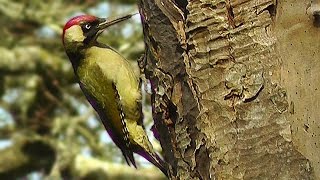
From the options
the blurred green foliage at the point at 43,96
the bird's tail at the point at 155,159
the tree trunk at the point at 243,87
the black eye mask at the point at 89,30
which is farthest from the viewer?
the blurred green foliage at the point at 43,96

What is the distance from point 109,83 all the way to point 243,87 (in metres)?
1.68

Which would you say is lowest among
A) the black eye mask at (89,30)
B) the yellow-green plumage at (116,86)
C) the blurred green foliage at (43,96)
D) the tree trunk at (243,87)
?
the tree trunk at (243,87)

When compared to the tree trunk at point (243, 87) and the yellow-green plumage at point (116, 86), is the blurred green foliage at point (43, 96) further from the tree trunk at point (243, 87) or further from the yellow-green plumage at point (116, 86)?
the tree trunk at point (243, 87)

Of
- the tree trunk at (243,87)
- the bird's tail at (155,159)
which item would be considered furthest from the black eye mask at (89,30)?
the tree trunk at (243,87)

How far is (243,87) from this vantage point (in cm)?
204

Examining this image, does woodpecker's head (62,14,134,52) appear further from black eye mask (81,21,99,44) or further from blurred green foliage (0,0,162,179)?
blurred green foliage (0,0,162,179)

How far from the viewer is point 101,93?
366 cm

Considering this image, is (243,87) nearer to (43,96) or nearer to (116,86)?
(116,86)

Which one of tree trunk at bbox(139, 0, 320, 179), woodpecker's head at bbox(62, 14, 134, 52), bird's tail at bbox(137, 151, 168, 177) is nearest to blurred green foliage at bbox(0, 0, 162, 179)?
woodpecker's head at bbox(62, 14, 134, 52)

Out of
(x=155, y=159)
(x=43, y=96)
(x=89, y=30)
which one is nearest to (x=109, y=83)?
(x=89, y=30)

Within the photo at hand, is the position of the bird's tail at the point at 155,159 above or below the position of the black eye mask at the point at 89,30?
below

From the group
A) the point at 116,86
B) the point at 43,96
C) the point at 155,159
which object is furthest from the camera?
the point at 43,96

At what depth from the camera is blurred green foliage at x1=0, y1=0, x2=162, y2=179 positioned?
5.55 m

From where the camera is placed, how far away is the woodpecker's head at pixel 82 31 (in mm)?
3689
